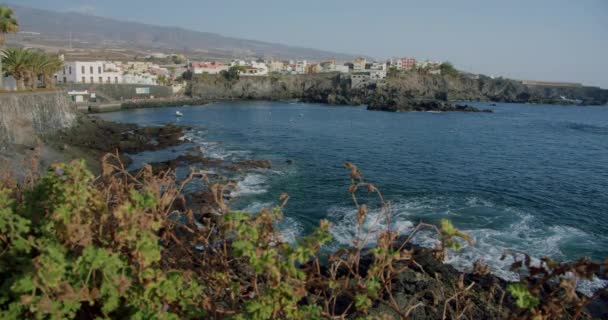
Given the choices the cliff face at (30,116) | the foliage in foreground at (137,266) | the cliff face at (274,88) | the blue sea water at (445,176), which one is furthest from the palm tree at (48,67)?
the cliff face at (274,88)

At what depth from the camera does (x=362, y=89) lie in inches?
4166

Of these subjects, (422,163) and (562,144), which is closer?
(422,163)

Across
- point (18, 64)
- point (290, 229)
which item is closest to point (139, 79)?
point (18, 64)

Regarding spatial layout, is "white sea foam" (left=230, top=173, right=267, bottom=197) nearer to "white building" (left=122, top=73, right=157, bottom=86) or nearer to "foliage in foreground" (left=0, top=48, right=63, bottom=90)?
"foliage in foreground" (left=0, top=48, right=63, bottom=90)

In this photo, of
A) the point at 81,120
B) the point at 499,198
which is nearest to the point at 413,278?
the point at 499,198

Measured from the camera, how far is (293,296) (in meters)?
3.85

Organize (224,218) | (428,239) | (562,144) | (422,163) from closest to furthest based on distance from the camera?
(224,218) → (428,239) → (422,163) → (562,144)

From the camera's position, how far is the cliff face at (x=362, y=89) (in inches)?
3907

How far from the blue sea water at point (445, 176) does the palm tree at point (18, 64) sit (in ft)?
43.8

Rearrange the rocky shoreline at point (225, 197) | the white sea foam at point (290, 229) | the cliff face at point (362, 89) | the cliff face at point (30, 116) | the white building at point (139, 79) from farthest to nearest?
the cliff face at point (362, 89) → the white building at point (139, 79) → the cliff face at point (30, 116) → the white sea foam at point (290, 229) → the rocky shoreline at point (225, 197)

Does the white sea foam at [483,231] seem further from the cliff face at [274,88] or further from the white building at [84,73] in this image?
the cliff face at [274,88]

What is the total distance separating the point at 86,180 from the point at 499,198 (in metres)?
22.2

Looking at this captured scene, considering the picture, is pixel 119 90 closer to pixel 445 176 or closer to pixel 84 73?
pixel 84 73

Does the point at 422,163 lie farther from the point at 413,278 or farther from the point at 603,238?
the point at 413,278
